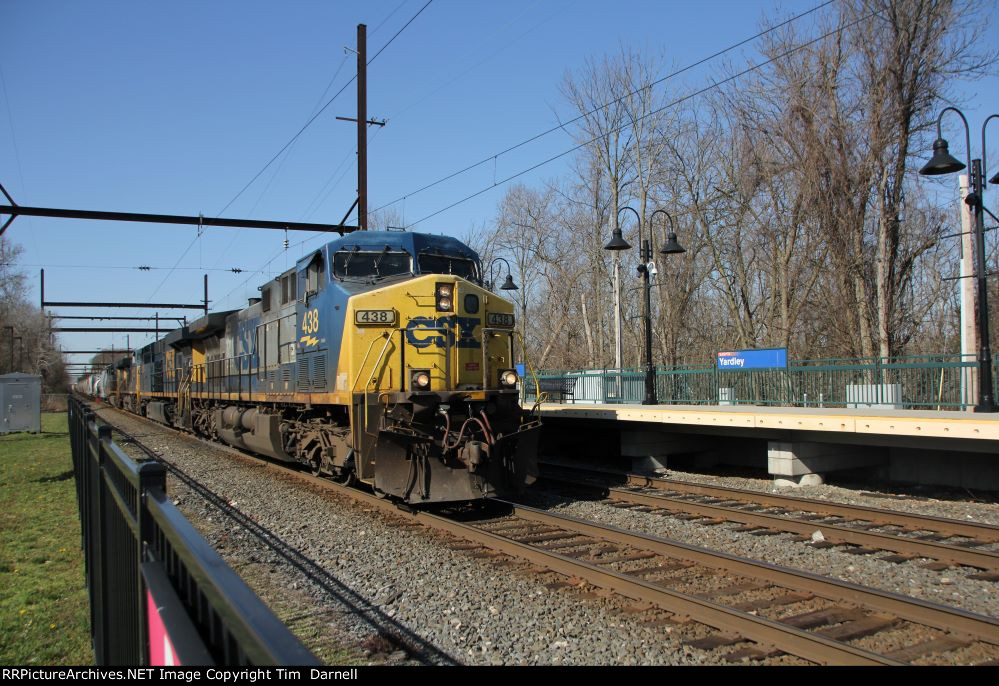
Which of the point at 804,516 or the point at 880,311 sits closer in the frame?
the point at 804,516

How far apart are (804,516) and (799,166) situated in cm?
1789

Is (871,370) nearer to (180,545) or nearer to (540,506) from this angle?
(540,506)

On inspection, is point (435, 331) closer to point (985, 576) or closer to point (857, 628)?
point (857, 628)

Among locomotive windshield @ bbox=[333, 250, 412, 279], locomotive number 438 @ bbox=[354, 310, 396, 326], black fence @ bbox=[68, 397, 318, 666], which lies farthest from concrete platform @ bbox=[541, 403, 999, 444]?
black fence @ bbox=[68, 397, 318, 666]

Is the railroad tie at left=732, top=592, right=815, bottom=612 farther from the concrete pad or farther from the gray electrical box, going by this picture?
the gray electrical box

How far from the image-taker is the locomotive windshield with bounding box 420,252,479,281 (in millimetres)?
10133

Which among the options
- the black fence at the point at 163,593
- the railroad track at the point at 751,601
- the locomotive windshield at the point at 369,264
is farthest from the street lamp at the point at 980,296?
the black fence at the point at 163,593

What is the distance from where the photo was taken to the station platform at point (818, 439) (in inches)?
365

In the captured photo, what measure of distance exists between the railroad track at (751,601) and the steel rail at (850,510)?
3.15m

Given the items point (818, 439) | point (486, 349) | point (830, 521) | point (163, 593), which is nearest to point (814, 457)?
point (818, 439)

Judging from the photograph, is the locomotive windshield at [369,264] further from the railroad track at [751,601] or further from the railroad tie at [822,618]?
the railroad tie at [822,618]

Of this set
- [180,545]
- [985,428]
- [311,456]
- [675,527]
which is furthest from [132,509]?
[985,428]

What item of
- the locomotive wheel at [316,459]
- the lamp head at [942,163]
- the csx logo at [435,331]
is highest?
the lamp head at [942,163]

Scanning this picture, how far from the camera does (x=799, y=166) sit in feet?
76.9
